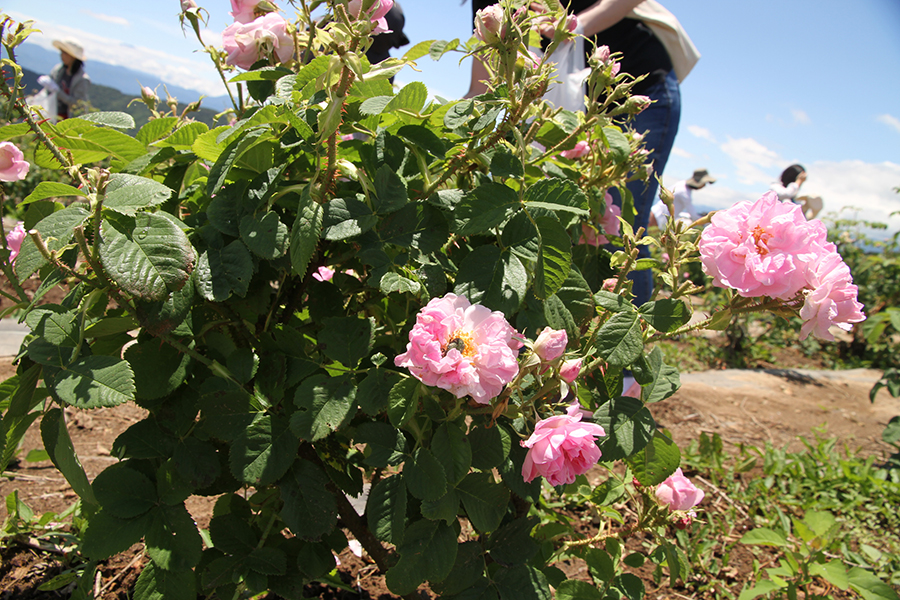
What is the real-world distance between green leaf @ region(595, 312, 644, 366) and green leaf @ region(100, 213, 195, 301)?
644 mm

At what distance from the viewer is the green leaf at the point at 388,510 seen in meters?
0.90

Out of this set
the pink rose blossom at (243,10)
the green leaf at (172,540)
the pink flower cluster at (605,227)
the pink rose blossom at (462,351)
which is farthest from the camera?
the pink flower cluster at (605,227)

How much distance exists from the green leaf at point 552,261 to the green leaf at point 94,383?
63cm

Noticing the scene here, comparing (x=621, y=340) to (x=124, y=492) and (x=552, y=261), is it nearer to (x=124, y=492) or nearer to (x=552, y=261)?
(x=552, y=261)

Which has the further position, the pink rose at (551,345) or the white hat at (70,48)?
the white hat at (70,48)

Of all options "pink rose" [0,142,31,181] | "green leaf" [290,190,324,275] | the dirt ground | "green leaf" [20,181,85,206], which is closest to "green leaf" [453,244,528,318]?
"green leaf" [290,190,324,275]

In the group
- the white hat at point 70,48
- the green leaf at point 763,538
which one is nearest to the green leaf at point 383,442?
the green leaf at point 763,538

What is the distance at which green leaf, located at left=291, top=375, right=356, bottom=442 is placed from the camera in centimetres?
88

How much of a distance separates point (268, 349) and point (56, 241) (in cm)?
38

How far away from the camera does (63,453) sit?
87 cm

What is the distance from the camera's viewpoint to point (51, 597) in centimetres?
139

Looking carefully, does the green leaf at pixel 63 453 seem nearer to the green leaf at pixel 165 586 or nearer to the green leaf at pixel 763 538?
the green leaf at pixel 165 586

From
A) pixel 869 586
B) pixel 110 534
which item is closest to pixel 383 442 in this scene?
pixel 110 534

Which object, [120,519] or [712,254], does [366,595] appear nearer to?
[120,519]
